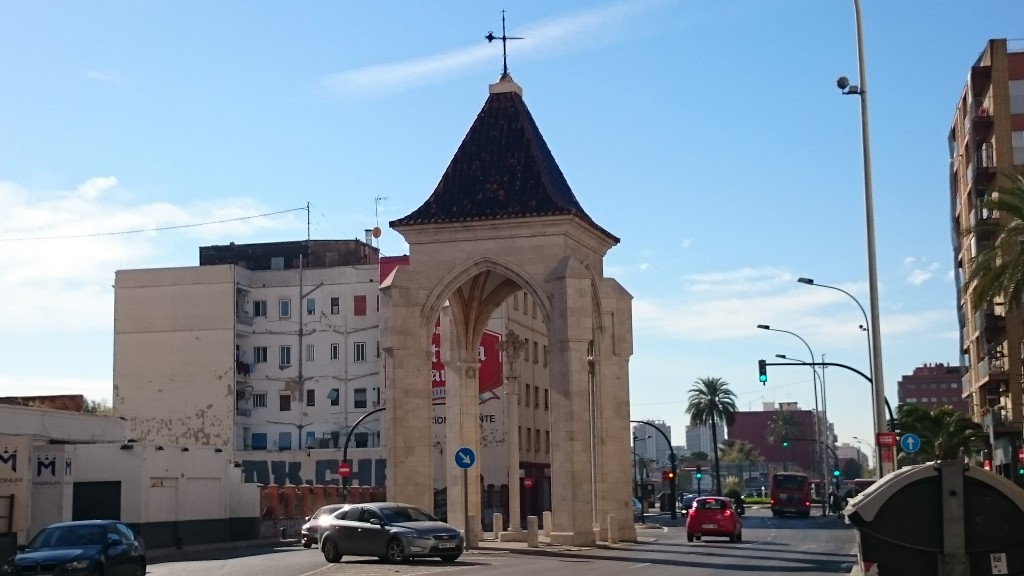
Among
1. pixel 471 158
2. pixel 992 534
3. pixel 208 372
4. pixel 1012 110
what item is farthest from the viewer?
pixel 208 372

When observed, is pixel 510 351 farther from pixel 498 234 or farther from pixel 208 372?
pixel 208 372

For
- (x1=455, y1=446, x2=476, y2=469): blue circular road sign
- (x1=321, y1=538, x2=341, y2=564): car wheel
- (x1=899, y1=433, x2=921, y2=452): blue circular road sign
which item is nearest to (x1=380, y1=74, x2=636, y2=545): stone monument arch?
(x1=455, y1=446, x2=476, y2=469): blue circular road sign

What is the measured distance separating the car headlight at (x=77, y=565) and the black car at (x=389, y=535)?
8518 millimetres

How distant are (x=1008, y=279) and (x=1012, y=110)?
30232mm

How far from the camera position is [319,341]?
8425cm

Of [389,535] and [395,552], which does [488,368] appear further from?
[395,552]

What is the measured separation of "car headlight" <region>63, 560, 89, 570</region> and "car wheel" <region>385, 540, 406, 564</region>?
850 centimetres

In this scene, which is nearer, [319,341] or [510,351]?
[510,351]

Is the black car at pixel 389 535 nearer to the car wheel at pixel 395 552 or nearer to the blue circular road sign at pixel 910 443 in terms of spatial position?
the car wheel at pixel 395 552

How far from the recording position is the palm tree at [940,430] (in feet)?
176

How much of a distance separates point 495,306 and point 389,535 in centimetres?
1472

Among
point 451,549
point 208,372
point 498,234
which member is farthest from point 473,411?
point 208,372

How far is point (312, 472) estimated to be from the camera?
259 ft

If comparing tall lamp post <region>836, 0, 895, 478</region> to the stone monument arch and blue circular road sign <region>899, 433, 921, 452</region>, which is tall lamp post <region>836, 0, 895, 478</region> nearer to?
blue circular road sign <region>899, 433, 921, 452</region>
